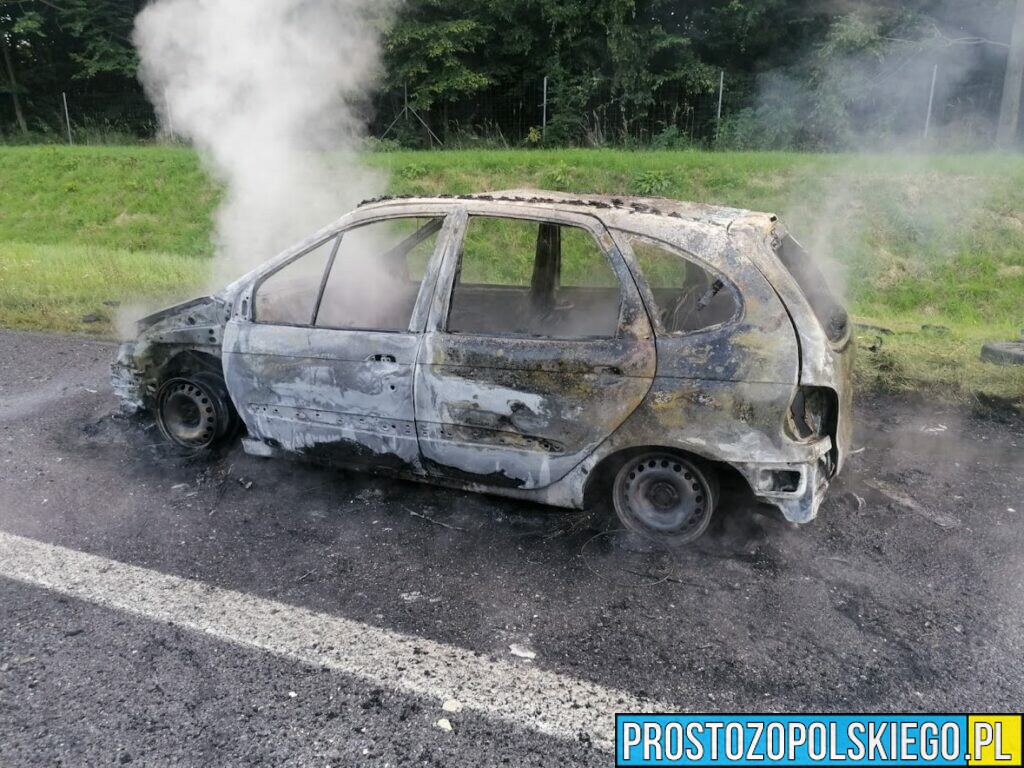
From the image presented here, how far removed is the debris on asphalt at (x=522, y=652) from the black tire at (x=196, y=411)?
2.45 metres

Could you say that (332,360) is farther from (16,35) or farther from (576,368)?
(16,35)

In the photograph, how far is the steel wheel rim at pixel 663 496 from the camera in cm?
354

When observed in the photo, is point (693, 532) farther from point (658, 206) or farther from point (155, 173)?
point (155, 173)

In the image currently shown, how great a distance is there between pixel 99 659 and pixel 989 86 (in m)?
18.6

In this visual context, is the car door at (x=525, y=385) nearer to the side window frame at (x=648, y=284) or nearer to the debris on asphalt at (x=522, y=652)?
the side window frame at (x=648, y=284)

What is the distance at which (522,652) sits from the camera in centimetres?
290

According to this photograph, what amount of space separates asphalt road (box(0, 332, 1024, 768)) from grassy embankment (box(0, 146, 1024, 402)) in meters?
2.78

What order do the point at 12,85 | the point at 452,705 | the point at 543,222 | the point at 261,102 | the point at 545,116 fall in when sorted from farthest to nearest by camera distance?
the point at 12,85, the point at 545,116, the point at 261,102, the point at 543,222, the point at 452,705

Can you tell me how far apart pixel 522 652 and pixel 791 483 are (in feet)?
4.45

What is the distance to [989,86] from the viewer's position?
1602cm

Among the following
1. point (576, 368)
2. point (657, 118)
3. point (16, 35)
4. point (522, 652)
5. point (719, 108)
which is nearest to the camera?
point (522, 652)

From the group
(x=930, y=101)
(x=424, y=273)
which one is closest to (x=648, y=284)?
(x=424, y=273)

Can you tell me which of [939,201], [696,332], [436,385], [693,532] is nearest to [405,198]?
[436,385]

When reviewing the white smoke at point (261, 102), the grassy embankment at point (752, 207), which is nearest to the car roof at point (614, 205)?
the grassy embankment at point (752, 207)
